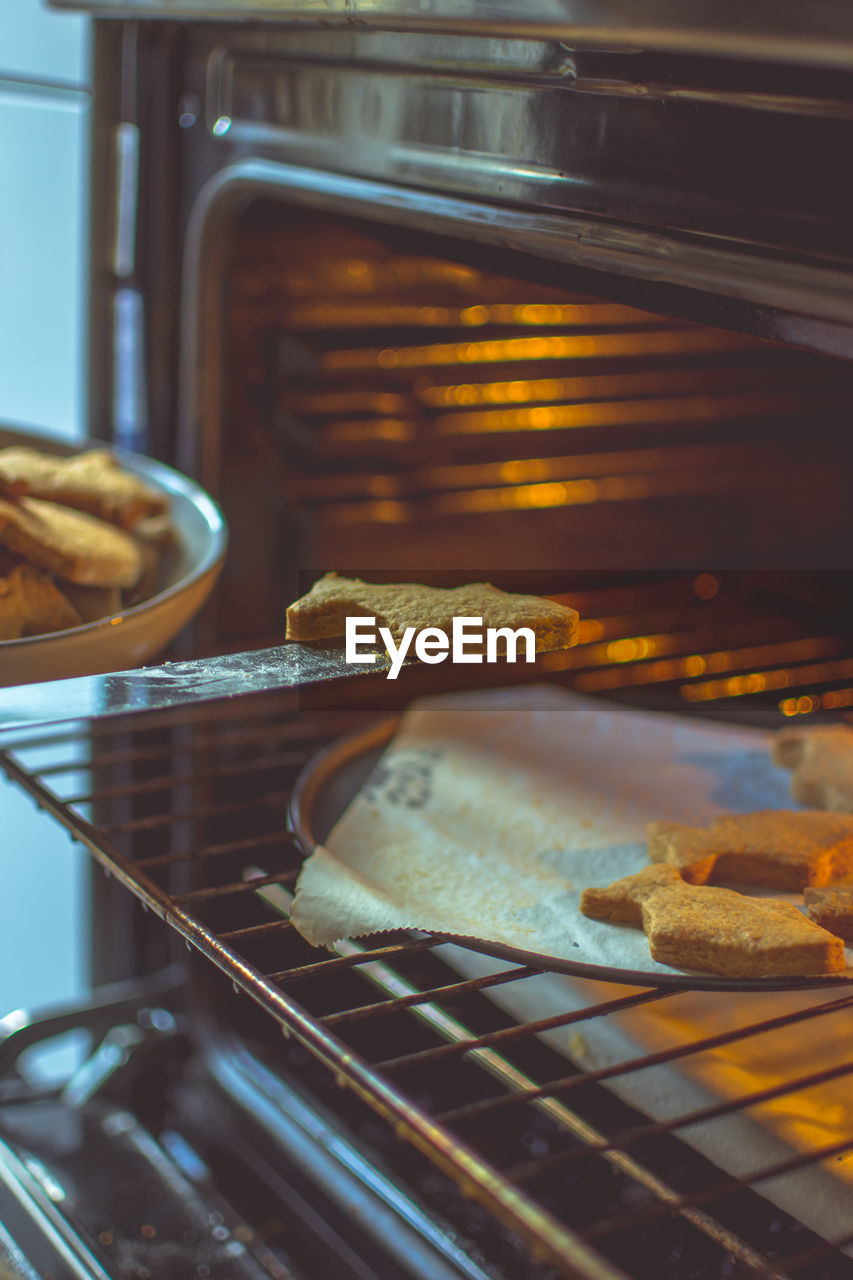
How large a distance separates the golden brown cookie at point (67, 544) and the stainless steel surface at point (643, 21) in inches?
14.2

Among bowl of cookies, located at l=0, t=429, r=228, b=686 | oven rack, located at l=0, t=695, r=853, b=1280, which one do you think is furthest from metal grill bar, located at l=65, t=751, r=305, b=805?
bowl of cookies, located at l=0, t=429, r=228, b=686

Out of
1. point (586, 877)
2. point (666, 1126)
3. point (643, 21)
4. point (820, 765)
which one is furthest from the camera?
point (820, 765)

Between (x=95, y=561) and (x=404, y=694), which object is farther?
(x=404, y=694)

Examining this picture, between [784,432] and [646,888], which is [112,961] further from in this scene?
[784,432]

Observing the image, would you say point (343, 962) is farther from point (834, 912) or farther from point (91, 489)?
point (91, 489)

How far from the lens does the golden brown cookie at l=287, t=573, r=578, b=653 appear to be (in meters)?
0.74

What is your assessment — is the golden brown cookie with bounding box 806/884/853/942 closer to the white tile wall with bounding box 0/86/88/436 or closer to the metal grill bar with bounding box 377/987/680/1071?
the metal grill bar with bounding box 377/987/680/1071

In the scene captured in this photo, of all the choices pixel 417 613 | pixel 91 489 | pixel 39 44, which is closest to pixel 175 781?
pixel 91 489

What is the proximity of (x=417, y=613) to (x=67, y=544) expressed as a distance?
24cm

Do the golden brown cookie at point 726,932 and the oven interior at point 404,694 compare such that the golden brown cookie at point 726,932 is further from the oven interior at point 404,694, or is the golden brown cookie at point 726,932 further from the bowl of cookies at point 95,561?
the bowl of cookies at point 95,561

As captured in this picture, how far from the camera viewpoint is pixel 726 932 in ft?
2.39

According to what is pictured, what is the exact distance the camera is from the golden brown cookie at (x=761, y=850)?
0.85 m

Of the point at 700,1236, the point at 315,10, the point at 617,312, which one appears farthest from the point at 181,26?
the point at 700,1236

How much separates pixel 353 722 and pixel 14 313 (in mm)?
593
